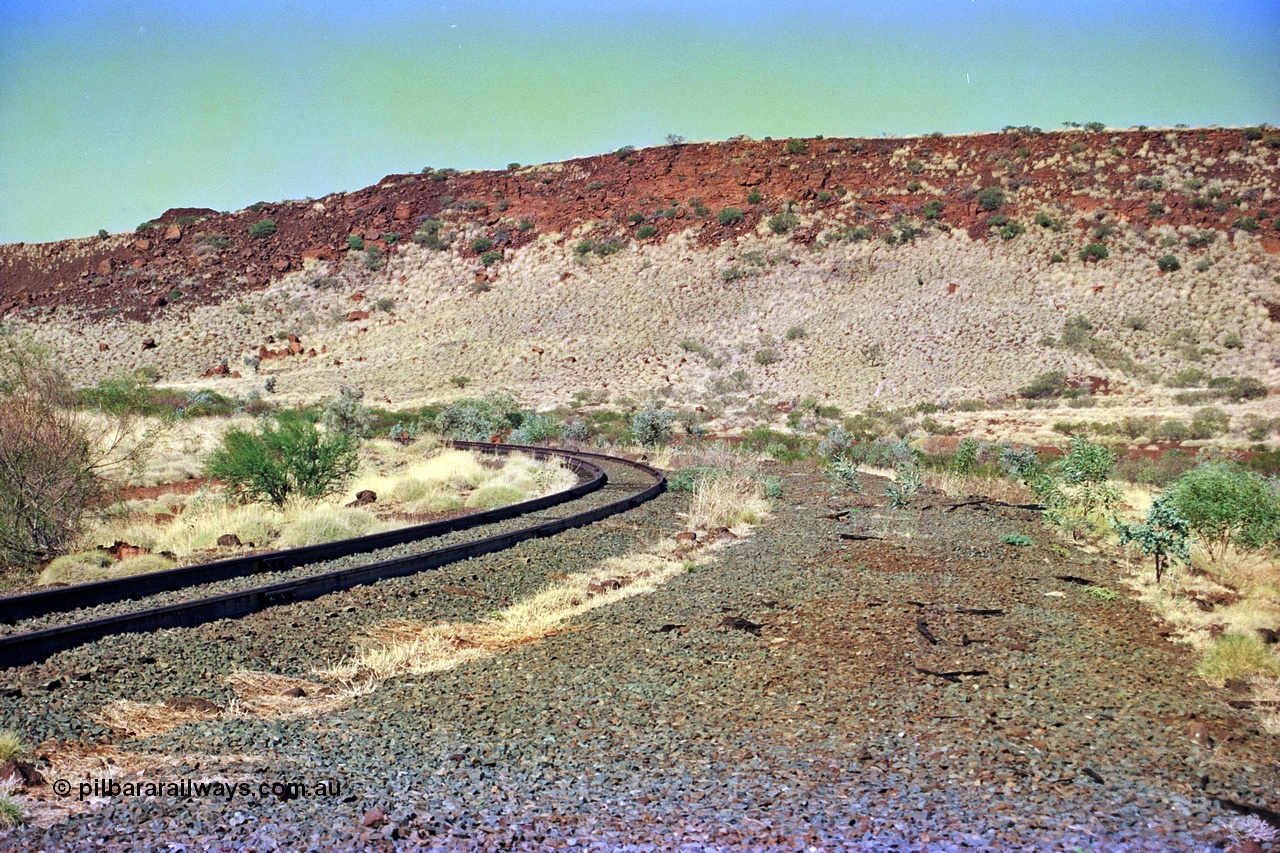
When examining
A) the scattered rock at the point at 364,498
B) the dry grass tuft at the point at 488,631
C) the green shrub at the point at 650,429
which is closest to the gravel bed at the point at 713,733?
the dry grass tuft at the point at 488,631

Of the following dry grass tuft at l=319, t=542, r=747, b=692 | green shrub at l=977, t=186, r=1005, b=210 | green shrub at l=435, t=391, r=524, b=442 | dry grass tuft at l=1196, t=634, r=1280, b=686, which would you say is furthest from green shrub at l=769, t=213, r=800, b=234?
dry grass tuft at l=1196, t=634, r=1280, b=686

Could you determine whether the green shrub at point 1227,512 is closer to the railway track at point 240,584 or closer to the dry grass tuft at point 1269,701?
the dry grass tuft at point 1269,701

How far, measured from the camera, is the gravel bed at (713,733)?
4.95 metres

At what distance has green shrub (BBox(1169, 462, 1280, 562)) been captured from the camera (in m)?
14.0

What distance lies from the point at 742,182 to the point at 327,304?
2680 centimetres

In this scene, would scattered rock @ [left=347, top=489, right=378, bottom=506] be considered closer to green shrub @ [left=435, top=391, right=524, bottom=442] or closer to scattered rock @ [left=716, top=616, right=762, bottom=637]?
scattered rock @ [left=716, top=616, right=762, bottom=637]

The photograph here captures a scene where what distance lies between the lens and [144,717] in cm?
675

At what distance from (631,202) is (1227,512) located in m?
56.5

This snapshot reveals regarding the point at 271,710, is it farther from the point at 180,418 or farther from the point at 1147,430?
the point at 1147,430

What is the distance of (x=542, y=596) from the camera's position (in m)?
10.8

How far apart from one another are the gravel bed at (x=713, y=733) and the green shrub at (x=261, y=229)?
65.1m

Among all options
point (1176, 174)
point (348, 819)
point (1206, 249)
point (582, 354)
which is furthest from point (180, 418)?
point (1176, 174)

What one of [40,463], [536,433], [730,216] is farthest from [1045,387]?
[40,463]

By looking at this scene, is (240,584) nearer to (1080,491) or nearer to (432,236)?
(1080,491)
